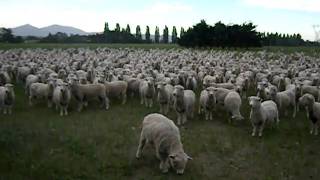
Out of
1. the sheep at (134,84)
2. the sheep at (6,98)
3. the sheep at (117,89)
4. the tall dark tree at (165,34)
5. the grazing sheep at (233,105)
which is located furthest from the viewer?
the tall dark tree at (165,34)

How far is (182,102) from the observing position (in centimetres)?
1547

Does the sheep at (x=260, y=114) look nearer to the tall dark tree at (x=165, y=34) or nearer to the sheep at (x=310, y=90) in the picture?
the sheep at (x=310, y=90)

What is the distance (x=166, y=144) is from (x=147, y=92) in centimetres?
833

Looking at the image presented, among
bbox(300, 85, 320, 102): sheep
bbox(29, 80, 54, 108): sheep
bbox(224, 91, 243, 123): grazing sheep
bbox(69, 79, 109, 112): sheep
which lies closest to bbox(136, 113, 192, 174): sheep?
bbox(224, 91, 243, 123): grazing sheep

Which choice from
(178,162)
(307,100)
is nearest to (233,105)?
(307,100)

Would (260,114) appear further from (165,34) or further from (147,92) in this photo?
(165,34)

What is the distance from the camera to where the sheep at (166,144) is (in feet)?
33.4

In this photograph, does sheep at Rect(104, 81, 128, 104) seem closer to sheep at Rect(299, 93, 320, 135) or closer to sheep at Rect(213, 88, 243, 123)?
sheep at Rect(213, 88, 243, 123)

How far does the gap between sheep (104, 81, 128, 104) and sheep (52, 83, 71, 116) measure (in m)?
2.32

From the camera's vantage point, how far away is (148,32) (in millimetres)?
125562

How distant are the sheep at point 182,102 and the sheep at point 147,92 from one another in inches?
109

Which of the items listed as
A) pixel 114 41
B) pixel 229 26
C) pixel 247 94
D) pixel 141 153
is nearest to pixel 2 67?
pixel 247 94

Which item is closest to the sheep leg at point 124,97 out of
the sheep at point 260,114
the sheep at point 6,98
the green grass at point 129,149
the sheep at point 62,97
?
the green grass at point 129,149

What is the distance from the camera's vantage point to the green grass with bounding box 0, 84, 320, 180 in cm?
1056
